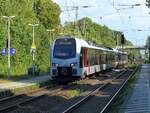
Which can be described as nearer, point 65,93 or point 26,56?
point 65,93

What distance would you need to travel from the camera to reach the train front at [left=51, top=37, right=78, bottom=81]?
36.8 meters

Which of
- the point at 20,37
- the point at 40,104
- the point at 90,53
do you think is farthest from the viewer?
the point at 20,37

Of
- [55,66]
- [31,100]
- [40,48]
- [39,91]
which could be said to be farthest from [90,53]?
[40,48]

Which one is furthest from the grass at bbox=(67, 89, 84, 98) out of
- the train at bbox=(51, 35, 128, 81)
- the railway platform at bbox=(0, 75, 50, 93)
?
the train at bbox=(51, 35, 128, 81)

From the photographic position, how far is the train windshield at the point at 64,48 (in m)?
37.1

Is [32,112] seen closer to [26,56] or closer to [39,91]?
[39,91]

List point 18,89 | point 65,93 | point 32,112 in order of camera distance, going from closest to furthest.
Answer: point 32,112 → point 65,93 → point 18,89

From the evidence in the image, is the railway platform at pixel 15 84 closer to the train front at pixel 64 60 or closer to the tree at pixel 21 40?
the train front at pixel 64 60

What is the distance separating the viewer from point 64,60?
36.9 metres

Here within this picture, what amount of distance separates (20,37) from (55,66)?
31.1m

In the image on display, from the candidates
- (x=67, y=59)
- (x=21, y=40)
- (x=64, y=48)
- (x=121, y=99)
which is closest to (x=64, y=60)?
(x=67, y=59)

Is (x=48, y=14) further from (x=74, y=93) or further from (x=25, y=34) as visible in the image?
(x=74, y=93)

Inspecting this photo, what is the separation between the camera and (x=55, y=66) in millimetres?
37156

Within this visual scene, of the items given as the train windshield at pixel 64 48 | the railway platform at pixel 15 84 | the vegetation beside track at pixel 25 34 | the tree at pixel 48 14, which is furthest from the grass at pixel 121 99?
the tree at pixel 48 14
